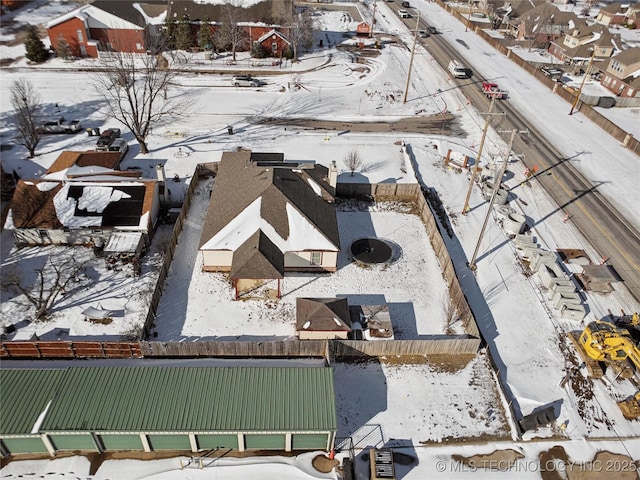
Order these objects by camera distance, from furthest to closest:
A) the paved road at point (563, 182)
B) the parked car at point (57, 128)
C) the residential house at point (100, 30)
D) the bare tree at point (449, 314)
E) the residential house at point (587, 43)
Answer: the residential house at point (587, 43), the residential house at point (100, 30), the parked car at point (57, 128), the paved road at point (563, 182), the bare tree at point (449, 314)

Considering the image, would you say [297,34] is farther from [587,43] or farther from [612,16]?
[612,16]

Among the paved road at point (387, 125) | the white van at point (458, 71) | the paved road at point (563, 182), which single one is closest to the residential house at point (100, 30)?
the paved road at point (387, 125)

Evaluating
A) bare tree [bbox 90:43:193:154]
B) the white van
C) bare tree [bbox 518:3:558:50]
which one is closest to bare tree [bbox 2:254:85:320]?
bare tree [bbox 90:43:193:154]

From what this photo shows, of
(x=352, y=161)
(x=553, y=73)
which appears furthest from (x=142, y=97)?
(x=553, y=73)

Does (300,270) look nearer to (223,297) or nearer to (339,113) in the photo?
(223,297)

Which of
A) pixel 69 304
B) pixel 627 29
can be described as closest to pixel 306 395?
pixel 69 304

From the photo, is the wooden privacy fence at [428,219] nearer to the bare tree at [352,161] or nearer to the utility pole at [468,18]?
the bare tree at [352,161]

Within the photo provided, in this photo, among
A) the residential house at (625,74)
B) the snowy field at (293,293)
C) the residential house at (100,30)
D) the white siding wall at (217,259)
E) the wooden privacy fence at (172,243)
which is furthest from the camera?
the residential house at (100,30)
